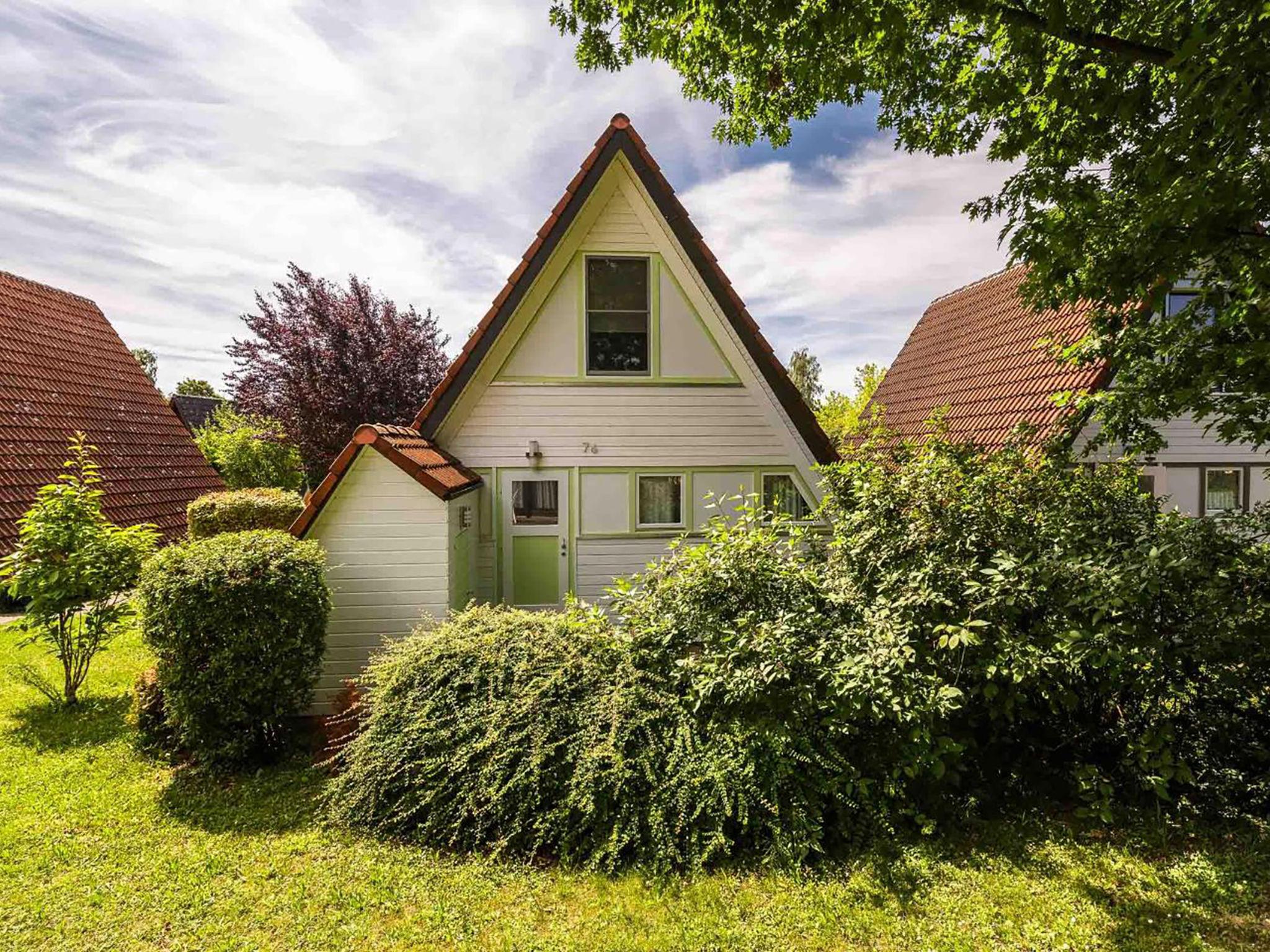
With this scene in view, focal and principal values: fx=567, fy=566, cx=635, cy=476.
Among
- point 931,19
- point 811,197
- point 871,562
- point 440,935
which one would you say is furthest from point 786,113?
point 440,935

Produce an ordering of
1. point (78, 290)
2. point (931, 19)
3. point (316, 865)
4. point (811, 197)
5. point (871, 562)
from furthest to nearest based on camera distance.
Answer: point (78, 290) < point (811, 197) < point (871, 562) < point (931, 19) < point (316, 865)

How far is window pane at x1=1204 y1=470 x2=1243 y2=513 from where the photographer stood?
11172mm

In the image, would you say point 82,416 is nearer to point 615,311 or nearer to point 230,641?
point 230,641

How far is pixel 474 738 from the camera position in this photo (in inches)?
171

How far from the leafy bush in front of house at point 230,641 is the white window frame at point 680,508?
4362 mm

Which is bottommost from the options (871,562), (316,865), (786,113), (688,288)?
(316,865)

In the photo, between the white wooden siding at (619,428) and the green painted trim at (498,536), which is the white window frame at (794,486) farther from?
the green painted trim at (498,536)

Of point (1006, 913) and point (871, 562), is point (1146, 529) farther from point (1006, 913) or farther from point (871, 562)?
point (1006, 913)

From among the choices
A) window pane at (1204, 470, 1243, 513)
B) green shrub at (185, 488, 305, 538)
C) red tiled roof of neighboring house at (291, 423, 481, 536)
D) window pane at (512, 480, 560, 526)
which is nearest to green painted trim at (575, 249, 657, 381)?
window pane at (512, 480, 560, 526)

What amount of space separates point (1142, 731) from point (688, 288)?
6.80 meters

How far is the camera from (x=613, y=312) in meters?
8.21

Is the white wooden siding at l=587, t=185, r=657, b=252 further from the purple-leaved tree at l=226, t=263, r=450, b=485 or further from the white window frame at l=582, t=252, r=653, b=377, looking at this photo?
the purple-leaved tree at l=226, t=263, r=450, b=485

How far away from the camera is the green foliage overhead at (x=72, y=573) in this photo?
5.80 m

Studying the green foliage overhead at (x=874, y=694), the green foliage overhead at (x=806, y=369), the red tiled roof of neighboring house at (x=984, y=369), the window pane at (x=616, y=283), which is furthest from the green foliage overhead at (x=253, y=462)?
the green foliage overhead at (x=806, y=369)
